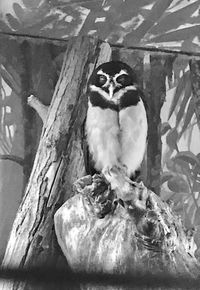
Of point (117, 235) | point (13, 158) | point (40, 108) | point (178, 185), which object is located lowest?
point (117, 235)

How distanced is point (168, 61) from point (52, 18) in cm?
34

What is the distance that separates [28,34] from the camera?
5.57ft

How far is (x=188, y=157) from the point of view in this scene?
5.66 feet

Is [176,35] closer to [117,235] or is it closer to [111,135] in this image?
[111,135]

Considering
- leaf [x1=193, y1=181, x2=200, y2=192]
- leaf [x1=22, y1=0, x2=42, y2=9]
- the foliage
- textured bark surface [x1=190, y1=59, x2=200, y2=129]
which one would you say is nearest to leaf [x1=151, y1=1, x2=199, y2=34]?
the foliage

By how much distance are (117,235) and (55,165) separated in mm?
238

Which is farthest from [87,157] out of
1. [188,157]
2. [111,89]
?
[188,157]

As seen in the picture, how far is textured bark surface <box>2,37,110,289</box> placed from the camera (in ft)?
5.08

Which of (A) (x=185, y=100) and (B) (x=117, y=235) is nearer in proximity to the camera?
(B) (x=117, y=235)

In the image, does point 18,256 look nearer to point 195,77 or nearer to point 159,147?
point 159,147

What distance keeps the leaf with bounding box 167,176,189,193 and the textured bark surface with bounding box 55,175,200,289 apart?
0.10m

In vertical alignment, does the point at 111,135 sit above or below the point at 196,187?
above

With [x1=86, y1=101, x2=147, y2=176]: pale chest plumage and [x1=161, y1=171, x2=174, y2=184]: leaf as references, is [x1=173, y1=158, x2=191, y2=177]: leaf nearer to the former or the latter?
[x1=161, y1=171, x2=174, y2=184]: leaf

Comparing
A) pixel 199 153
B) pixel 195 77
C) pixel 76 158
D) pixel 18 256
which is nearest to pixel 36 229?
pixel 18 256
